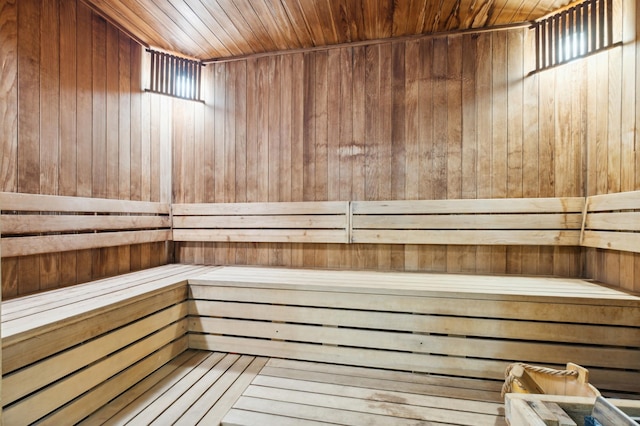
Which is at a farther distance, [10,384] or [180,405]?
[180,405]

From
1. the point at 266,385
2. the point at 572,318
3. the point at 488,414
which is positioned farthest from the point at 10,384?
the point at 572,318

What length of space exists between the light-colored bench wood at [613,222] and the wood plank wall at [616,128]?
0.28ft

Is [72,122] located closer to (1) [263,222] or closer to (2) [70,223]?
(2) [70,223]

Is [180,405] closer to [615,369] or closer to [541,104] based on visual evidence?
[615,369]

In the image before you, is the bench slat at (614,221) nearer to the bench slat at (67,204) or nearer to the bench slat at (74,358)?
the bench slat at (74,358)

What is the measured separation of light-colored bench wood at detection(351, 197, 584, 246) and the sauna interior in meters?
0.02

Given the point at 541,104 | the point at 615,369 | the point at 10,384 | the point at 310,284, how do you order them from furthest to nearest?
the point at 541,104
the point at 310,284
the point at 615,369
the point at 10,384

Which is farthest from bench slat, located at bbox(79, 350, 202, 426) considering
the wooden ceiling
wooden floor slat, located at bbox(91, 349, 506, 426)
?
the wooden ceiling

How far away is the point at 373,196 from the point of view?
112 inches

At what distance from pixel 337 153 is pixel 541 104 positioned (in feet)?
5.78

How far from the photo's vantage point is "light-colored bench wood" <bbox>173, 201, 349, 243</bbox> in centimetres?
284

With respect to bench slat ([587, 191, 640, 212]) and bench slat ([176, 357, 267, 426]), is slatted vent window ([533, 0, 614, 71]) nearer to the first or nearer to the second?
bench slat ([587, 191, 640, 212])

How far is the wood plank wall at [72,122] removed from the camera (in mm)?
1943

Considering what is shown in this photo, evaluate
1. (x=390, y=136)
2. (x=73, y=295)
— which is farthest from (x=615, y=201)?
(x=73, y=295)
